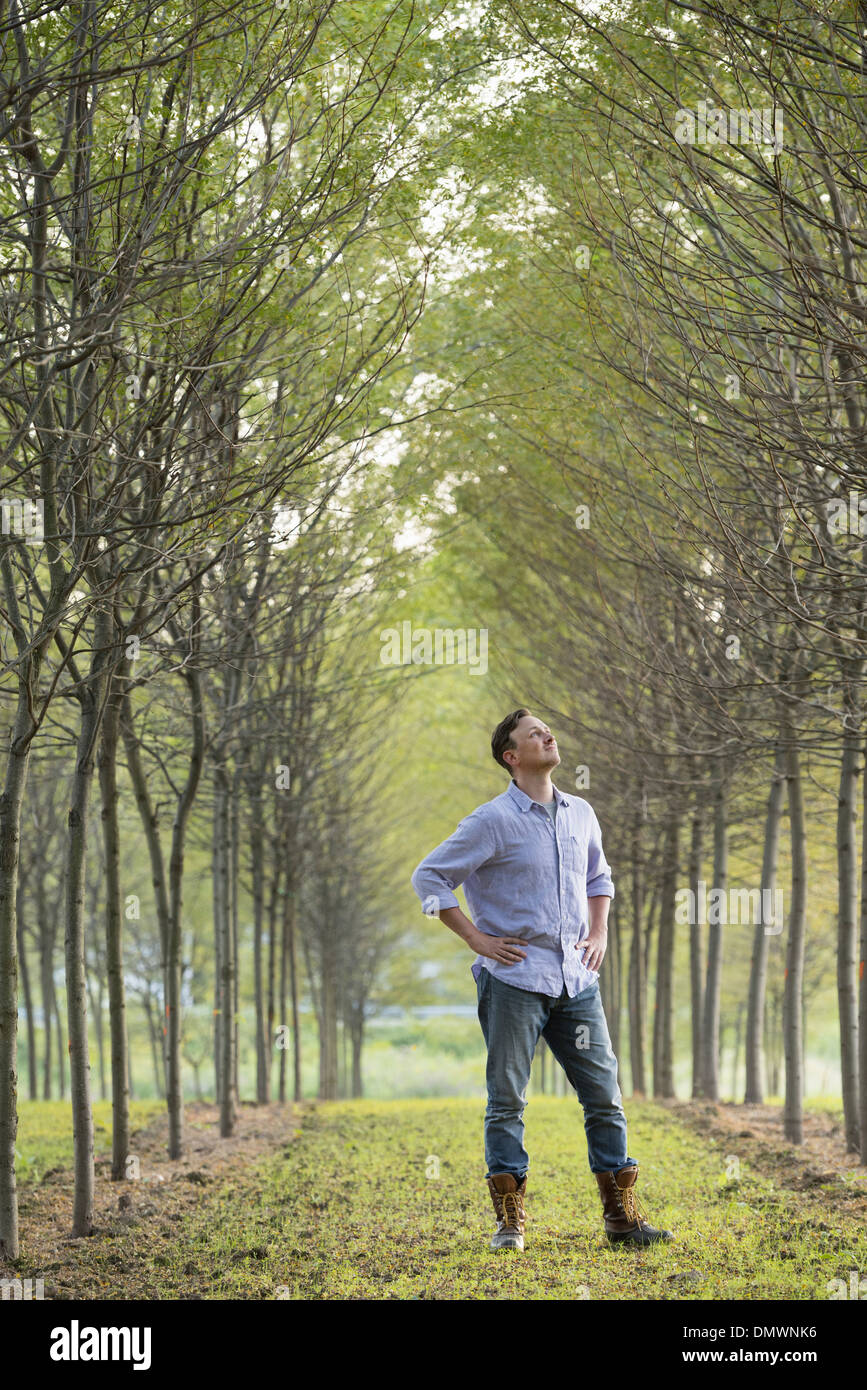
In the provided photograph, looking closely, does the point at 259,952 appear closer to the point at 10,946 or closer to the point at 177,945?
the point at 177,945

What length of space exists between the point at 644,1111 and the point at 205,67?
10.4m

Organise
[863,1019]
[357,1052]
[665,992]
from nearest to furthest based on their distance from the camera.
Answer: [863,1019] → [665,992] → [357,1052]

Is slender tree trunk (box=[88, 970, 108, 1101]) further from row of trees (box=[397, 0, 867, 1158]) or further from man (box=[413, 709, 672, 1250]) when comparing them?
man (box=[413, 709, 672, 1250])

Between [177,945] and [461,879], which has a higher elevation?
[461,879]

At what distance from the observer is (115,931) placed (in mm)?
7809

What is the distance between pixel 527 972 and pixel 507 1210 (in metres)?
0.93

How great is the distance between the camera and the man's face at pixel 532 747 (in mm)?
5105

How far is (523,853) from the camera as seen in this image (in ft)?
16.4

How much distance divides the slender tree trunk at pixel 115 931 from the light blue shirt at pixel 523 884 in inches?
129

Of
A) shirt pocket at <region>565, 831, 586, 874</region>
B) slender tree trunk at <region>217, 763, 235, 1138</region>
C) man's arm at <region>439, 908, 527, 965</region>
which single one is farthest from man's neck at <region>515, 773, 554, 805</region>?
slender tree trunk at <region>217, 763, 235, 1138</region>

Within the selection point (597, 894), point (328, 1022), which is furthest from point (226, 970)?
point (328, 1022)

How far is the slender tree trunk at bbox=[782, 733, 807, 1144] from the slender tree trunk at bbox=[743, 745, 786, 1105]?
0.33 metres

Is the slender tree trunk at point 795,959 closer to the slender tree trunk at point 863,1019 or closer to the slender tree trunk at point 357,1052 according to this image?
the slender tree trunk at point 863,1019
